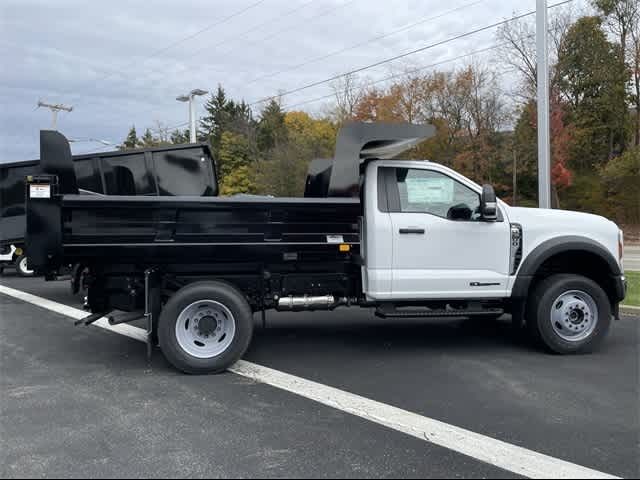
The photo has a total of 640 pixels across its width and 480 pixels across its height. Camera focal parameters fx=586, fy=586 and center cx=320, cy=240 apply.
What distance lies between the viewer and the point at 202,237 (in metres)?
5.96

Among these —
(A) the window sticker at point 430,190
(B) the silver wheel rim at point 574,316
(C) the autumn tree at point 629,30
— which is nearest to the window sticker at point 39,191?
(A) the window sticker at point 430,190

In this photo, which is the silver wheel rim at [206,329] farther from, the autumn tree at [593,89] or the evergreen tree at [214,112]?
the evergreen tree at [214,112]

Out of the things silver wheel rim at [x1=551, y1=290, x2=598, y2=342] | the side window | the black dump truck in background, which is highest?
the black dump truck in background

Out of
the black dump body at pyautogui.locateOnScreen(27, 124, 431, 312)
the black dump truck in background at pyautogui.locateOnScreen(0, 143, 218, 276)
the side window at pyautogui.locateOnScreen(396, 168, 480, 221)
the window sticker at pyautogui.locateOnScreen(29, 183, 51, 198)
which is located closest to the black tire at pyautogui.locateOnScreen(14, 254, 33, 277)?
the black dump truck in background at pyautogui.locateOnScreen(0, 143, 218, 276)

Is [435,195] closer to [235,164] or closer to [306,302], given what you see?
[306,302]

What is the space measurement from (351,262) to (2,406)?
11.7ft

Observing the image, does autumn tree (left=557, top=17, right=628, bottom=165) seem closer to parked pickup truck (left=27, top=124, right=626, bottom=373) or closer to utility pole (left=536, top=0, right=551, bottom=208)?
utility pole (left=536, top=0, right=551, bottom=208)

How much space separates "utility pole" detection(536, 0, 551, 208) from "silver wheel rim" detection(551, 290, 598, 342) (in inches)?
186

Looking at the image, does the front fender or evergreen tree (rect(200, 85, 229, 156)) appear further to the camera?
evergreen tree (rect(200, 85, 229, 156))

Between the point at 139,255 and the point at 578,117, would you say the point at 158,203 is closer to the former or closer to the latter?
the point at 139,255

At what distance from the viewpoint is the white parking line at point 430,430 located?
12.3 ft

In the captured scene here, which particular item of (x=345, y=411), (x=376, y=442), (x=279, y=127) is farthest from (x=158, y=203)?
(x=279, y=127)

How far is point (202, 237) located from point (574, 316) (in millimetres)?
4221

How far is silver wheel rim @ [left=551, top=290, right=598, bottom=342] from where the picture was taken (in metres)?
6.58
